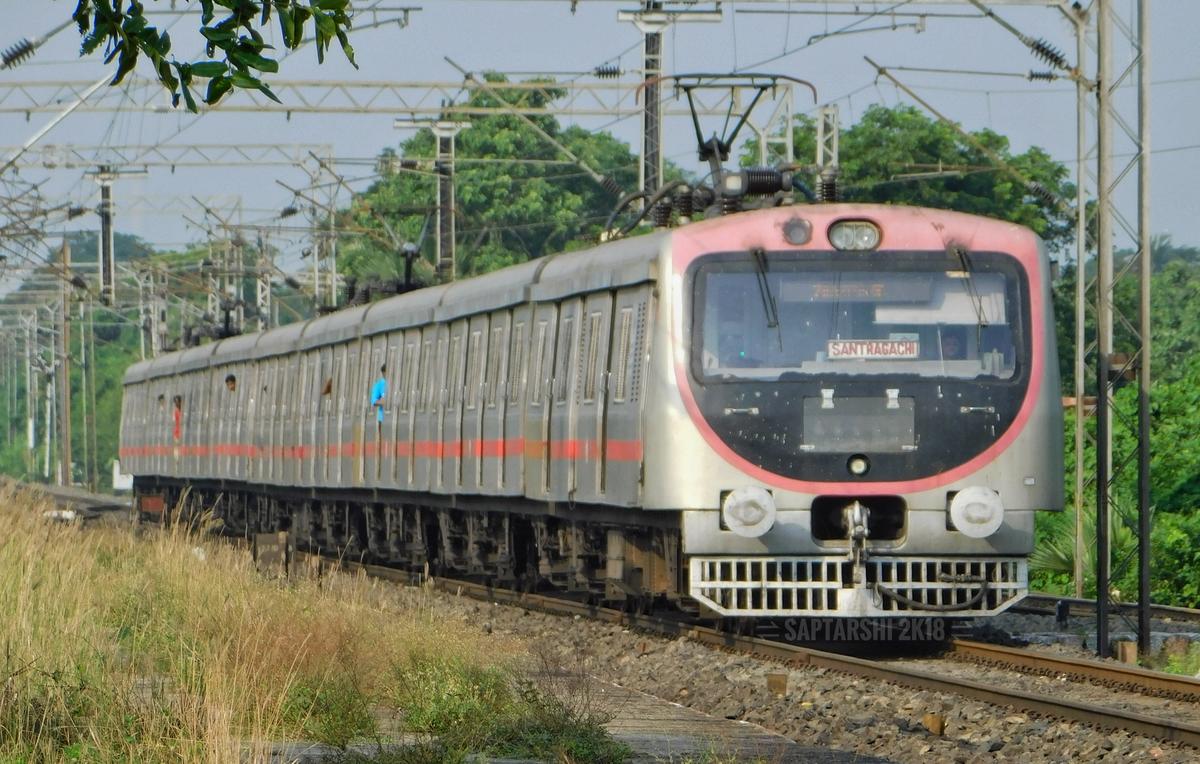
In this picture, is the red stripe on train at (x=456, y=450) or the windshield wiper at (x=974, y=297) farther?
the red stripe on train at (x=456, y=450)

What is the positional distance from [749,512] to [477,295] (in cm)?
728

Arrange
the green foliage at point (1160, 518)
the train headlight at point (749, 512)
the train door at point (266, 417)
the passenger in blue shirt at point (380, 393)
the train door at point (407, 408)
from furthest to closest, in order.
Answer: the train door at point (266, 417)
the passenger in blue shirt at point (380, 393)
the train door at point (407, 408)
the green foliage at point (1160, 518)
the train headlight at point (749, 512)

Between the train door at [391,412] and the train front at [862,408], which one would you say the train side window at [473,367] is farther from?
the train front at [862,408]

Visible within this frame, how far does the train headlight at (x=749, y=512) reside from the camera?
1401 centimetres

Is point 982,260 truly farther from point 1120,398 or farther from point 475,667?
point 1120,398

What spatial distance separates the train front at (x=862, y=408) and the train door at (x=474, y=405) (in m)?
6.16

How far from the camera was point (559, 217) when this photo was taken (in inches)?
2990

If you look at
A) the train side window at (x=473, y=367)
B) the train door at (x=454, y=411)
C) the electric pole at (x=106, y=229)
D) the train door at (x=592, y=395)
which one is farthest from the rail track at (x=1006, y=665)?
the electric pole at (x=106, y=229)

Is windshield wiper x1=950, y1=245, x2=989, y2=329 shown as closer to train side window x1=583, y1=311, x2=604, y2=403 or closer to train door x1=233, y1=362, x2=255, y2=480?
train side window x1=583, y1=311, x2=604, y2=403

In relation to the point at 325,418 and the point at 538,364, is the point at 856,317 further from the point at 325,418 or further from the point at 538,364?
the point at 325,418

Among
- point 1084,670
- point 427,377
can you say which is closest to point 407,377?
point 427,377

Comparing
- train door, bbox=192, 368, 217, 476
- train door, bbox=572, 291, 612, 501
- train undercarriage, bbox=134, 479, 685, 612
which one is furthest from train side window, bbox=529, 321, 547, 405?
train door, bbox=192, 368, 217, 476

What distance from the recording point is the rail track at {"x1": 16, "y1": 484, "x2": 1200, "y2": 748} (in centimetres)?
1017

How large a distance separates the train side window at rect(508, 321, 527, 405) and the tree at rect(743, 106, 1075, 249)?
119 feet
